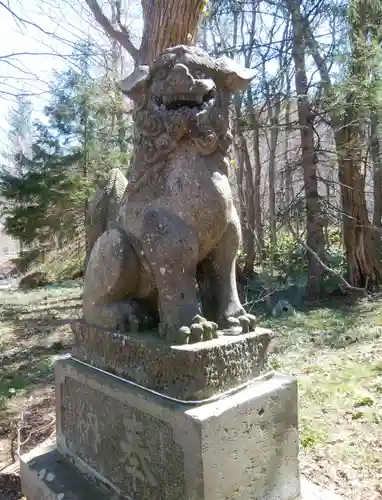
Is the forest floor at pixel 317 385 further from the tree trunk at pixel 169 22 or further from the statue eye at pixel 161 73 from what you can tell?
the tree trunk at pixel 169 22

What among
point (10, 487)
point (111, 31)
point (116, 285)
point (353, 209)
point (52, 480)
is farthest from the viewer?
point (353, 209)

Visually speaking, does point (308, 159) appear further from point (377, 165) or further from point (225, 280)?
point (225, 280)

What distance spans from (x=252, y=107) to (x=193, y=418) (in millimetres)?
5606

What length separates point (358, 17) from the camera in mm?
5711

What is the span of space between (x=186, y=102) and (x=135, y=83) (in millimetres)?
246

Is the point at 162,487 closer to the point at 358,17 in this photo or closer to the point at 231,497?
the point at 231,497

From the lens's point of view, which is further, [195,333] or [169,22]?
[169,22]

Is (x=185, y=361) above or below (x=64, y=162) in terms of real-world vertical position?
below

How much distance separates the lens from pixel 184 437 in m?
1.41

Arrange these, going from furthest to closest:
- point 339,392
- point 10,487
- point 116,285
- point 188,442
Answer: point 339,392, point 10,487, point 116,285, point 188,442

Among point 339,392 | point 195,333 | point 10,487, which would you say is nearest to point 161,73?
point 195,333

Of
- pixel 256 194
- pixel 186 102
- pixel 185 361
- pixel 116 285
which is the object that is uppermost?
pixel 256 194

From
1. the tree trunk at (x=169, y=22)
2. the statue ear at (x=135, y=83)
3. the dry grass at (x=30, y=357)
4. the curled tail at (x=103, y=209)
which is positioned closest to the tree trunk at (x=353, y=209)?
the tree trunk at (x=169, y=22)

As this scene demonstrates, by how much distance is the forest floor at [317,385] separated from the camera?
226cm
